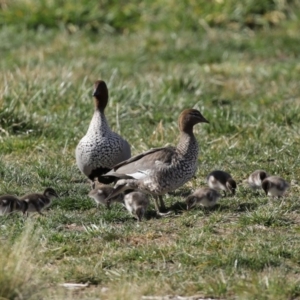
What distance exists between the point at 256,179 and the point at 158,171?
1024mm

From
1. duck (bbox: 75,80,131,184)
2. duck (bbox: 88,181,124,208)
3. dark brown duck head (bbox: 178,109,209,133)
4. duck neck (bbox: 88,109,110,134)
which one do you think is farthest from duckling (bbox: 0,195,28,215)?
dark brown duck head (bbox: 178,109,209,133)

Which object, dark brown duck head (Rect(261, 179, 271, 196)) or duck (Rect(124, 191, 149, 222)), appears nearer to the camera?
duck (Rect(124, 191, 149, 222))

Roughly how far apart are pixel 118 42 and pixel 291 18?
3.29 metres

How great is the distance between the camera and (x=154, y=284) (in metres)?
6.46

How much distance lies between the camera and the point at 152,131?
11.7 m

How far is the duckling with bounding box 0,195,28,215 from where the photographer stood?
8023 millimetres

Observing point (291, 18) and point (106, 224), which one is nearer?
point (106, 224)

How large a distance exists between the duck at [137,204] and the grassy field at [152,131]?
90 millimetres

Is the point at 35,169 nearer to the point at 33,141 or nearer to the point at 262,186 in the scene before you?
the point at 33,141

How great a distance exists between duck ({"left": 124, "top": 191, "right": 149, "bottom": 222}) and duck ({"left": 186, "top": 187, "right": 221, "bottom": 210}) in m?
0.38

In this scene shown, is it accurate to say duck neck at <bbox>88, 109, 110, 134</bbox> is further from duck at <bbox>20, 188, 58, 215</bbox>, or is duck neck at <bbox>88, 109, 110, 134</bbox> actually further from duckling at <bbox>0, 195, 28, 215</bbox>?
duckling at <bbox>0, 195, 28, 215</bbox>

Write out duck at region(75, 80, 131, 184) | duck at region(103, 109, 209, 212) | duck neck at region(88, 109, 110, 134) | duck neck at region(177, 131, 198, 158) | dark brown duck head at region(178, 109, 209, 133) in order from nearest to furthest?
duck at region(103, 109, 209, 212) < duck neck at region(177, 131, 198, 158) < dark brown duck head at region(178, 109, 209, 133) < duck at region(75, 80, 131, 184) < duck neck at region(88, 109, 110, 134)

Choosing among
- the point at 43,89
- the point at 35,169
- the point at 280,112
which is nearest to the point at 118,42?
the point at 43,89

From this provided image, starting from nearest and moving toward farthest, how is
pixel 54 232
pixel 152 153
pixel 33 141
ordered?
pixel 54 232 < pixel 152 153 < pixel 33 141
